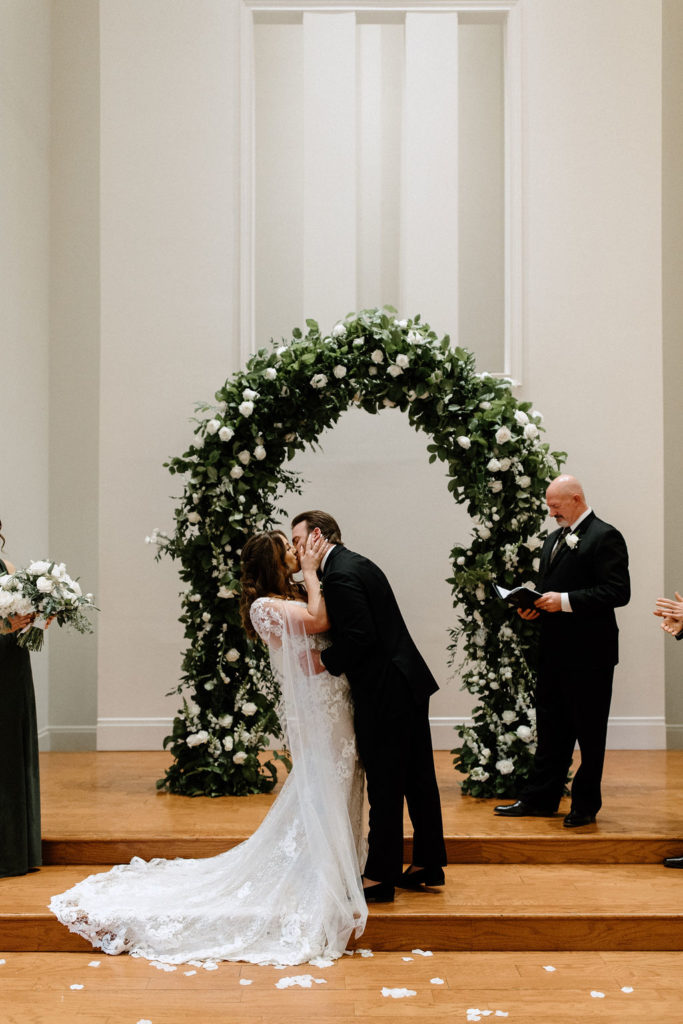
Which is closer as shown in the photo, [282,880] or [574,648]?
[282,880]

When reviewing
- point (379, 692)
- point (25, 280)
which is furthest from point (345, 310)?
point (379, 692)

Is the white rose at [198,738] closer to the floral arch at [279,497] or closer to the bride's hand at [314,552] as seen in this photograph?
the floral arch at [279,497]

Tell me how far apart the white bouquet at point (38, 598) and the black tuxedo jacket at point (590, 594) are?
8.41 ft

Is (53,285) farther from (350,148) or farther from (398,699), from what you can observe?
(398,699)

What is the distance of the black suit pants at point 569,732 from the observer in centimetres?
542

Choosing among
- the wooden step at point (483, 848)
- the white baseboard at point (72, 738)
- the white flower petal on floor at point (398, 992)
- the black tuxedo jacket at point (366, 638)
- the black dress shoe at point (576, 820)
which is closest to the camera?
the white flower petal on floor at point (398, 992)

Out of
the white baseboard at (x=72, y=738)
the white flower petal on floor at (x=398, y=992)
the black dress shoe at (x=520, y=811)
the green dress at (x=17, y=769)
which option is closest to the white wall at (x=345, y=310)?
the white baseboard at (x=72, y=738)

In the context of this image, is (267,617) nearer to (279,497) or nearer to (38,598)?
(38,598)

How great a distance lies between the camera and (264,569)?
4598mm

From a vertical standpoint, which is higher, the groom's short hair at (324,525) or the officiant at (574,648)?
the groom's short hair at (324,525)

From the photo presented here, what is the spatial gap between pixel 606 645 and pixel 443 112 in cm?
495

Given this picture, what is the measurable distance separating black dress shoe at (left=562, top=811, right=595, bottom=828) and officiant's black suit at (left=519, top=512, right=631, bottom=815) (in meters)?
0.02

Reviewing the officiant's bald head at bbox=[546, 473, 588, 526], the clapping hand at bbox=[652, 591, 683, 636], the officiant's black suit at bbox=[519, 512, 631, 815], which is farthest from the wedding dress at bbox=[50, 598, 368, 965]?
the officiant's bald head at bbox=[546, 473, 588, 526]

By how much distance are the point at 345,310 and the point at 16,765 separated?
467 centimetres
